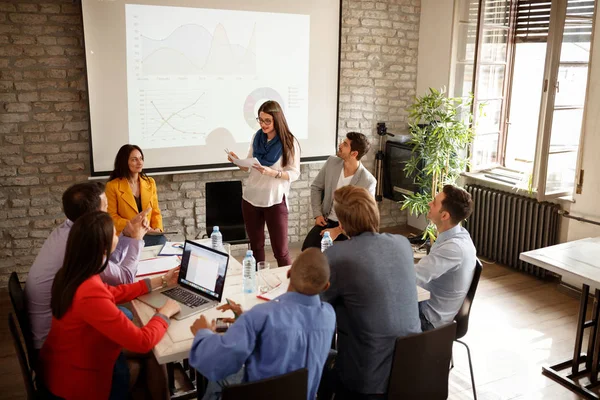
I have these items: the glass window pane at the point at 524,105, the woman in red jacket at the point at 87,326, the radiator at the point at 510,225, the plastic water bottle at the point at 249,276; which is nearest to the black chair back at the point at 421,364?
the plastic water bottle at the point at 249,276

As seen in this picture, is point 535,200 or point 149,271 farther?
point 535,200

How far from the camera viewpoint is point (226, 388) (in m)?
1.90

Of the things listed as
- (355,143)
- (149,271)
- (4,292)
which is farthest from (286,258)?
(4,292)

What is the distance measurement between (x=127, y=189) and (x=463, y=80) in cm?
375

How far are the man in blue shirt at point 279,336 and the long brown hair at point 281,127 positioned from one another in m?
2.44

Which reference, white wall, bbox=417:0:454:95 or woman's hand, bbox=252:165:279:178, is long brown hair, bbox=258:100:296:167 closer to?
woman's hand, bbox=252:165:279:178

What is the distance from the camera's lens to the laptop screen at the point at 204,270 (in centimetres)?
276

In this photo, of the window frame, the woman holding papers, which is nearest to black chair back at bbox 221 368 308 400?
the woman holding papers

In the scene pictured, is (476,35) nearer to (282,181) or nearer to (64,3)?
(282,181)

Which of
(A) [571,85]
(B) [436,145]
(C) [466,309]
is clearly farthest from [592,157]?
(C) [466,309]

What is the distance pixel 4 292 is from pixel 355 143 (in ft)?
10.8

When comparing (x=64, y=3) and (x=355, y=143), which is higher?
(x=64, y=3)

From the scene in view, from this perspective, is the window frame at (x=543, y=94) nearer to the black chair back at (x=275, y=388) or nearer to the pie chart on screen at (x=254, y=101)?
the pie chart on screen at (x=254, y=101)

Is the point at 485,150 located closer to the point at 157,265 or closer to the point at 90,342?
the point at 157,265
